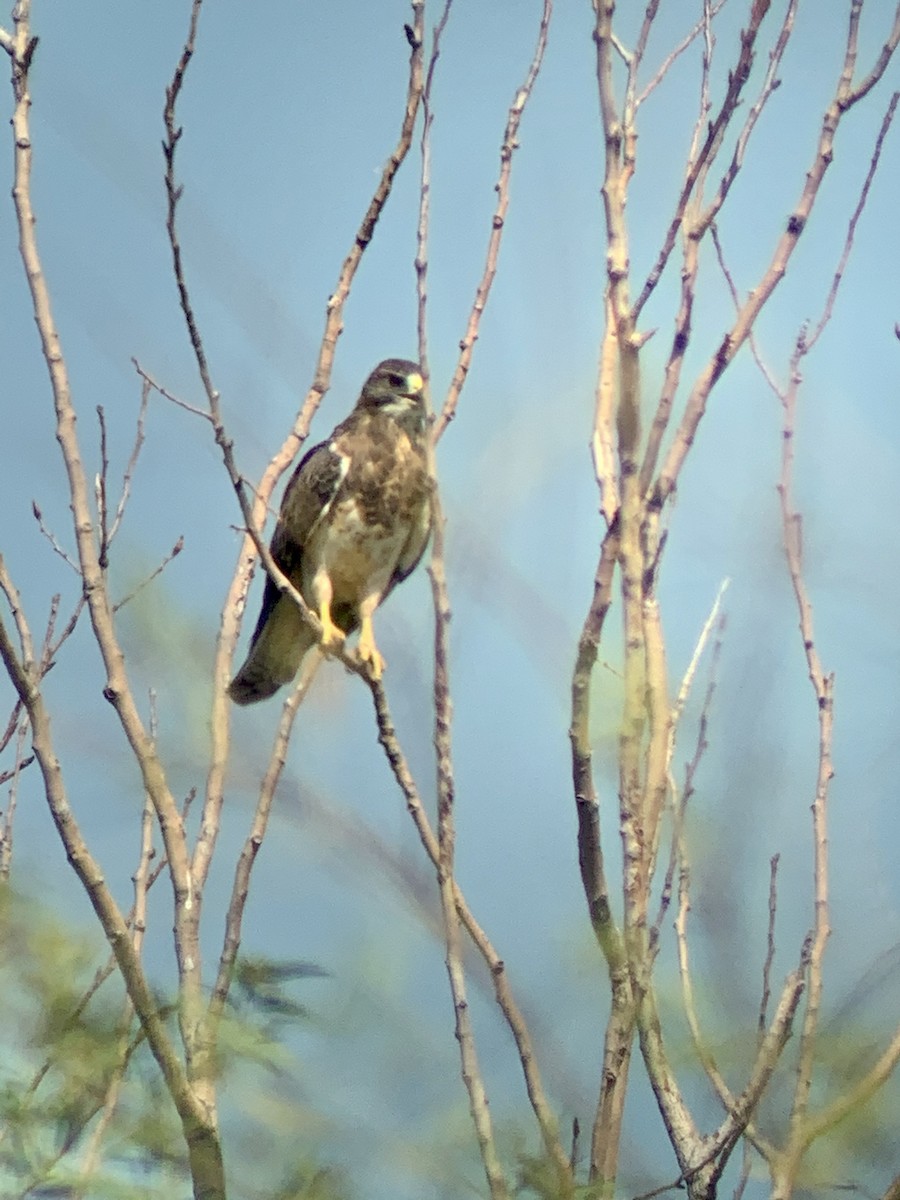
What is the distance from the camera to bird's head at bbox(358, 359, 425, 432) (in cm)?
362

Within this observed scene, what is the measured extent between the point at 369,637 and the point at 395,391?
82 cm

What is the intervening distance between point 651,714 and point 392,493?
1739mm

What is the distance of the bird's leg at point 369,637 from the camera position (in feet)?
9.72

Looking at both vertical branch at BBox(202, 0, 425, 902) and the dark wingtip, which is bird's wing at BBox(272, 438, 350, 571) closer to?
the dark wingtip

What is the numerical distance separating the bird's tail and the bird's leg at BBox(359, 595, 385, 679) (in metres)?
0.17

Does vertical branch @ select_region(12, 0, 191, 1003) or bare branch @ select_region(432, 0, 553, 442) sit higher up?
bare branch @ select_region(432, 0, 553, 442)

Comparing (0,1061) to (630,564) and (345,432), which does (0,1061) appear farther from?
(345,432)

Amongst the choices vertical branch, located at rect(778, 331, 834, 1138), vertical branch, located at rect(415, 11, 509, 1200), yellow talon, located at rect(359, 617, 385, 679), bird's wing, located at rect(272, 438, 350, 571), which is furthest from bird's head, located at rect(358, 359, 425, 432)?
vertical branch, located at rect(415, 11, 509, 1200)

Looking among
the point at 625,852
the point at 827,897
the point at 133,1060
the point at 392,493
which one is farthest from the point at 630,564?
the point at 392,493

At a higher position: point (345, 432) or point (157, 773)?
point (345, 432)

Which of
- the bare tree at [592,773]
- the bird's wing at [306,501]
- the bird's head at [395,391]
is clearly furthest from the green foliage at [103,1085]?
the bird's head at [395,391]

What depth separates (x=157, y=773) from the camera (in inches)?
71.6

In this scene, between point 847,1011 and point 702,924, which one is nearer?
point 847,1011

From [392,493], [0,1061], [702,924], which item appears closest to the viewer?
[0,1061]
